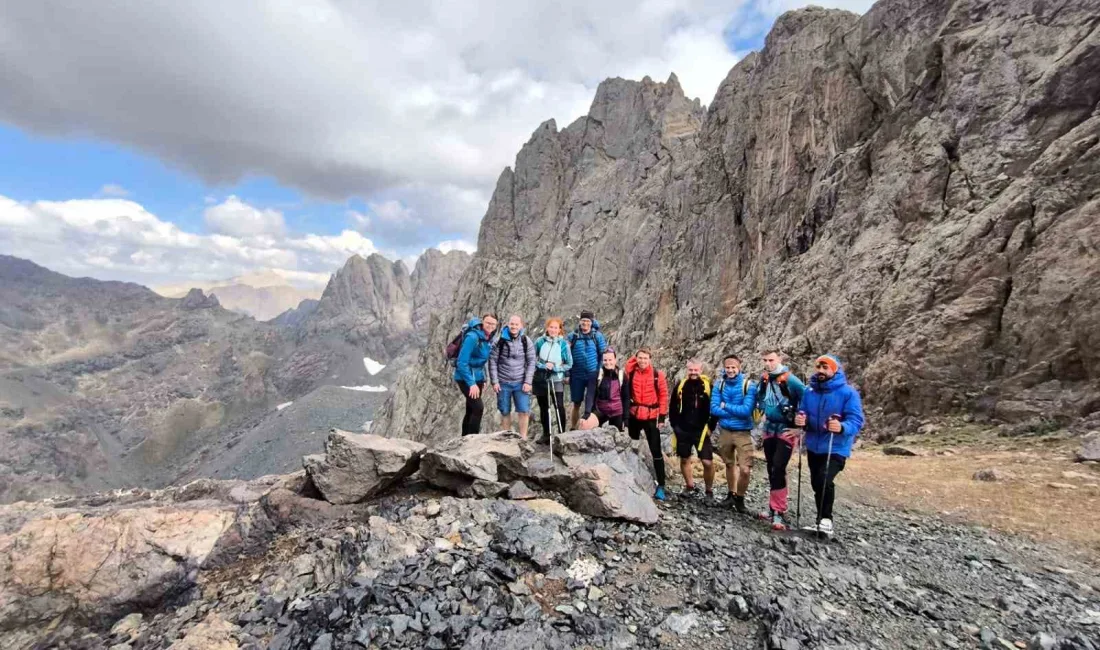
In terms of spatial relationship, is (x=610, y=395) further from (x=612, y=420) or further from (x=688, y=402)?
(x=688, y=402)

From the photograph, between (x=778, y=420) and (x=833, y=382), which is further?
(x=778, y=420)

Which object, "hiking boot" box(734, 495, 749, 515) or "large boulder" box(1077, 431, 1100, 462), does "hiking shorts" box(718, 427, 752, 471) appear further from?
"large boulder" box(1077, 431, 1100, 462)

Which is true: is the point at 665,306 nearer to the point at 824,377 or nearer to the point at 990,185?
the point at 990,185

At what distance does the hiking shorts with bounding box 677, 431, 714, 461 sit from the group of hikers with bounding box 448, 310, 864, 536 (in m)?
0.02

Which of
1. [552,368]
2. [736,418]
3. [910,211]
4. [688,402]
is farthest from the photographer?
[910,211]

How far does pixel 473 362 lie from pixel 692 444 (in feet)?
17.2

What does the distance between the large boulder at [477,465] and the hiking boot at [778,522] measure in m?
4.66

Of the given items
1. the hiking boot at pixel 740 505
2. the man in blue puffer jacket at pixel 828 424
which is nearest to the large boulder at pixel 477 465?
the hiking boot at pixel 740 505

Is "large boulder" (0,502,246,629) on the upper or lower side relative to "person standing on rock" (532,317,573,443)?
lower

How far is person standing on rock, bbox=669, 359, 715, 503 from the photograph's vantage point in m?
10.5

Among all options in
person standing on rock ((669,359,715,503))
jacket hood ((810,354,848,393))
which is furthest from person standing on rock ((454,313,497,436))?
jacket hood ((810,354,848,393))

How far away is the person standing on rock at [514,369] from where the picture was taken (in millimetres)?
12047

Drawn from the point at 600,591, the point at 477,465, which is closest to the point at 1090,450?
the point at 600,591

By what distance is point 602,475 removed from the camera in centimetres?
938
